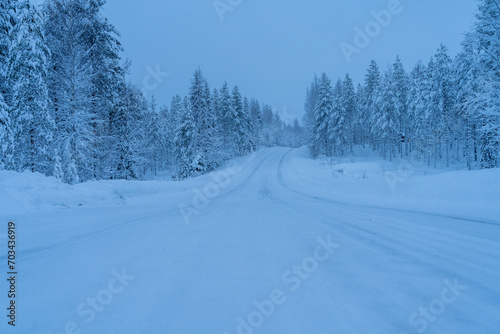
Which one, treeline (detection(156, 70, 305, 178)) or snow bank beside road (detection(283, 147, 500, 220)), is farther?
treeline (detection(156, 70, 305, 178))

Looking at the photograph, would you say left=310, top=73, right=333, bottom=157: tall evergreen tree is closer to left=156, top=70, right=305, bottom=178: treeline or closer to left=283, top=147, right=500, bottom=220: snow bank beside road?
left=156, top=70, right=305, bottom=178: treeline

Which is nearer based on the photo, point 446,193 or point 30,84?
point 446,193

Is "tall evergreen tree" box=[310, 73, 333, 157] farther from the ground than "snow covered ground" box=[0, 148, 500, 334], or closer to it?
farther from the ground

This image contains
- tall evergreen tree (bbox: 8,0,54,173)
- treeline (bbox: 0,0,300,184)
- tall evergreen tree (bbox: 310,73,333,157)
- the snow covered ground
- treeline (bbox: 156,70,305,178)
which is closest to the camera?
the snow covered ground

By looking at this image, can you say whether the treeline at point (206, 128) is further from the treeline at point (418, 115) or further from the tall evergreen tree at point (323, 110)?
the treeline at point (418, 115)

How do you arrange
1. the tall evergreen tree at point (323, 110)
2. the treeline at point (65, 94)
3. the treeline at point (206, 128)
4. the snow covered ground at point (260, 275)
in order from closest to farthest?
the snow covered ground at point (260, 275)
the treeline at point (65, 94)
the treeline at point (206, 128)
the tall evergreen tree at point (323, 110)

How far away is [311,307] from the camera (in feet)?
6.77

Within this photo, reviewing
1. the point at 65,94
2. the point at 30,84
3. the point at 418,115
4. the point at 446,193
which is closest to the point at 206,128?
the point at 65,94

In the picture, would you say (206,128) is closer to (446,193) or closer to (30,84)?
(30,84)

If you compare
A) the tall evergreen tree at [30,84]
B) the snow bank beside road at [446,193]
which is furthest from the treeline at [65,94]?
the snow bank beside road at [446,193]

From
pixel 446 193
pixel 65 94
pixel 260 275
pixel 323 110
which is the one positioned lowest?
pixel 446 193

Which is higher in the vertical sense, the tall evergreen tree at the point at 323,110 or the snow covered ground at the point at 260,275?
the tall evergreen tree at the point at 323,110

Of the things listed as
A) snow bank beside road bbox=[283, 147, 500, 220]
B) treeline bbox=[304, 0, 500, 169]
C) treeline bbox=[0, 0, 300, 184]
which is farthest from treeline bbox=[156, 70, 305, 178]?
snow bank beside road bbox=[283, 147, 500, 220]

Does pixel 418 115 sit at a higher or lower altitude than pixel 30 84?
higher
